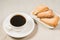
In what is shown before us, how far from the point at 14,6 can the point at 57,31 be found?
0.24 m

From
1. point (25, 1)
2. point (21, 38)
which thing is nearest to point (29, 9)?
point (25, 1)

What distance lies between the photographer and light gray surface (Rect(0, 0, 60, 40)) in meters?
0.67

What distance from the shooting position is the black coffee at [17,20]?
0.63 meters

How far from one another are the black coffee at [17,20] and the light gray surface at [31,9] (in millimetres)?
68

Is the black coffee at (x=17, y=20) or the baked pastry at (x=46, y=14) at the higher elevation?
the baked pastry at (x=46, y=14)

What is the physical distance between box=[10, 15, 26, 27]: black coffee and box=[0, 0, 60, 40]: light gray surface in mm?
68

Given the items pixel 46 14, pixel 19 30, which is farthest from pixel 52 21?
pixel 19 30

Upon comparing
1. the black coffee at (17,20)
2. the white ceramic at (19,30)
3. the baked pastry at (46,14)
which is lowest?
the white ceramic at (19,30)

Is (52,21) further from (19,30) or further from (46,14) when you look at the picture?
(19,30)

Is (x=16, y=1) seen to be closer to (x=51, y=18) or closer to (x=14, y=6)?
(x=14, y=6)

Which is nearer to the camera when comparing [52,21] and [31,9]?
[52,21]

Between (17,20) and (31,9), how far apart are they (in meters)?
0.15

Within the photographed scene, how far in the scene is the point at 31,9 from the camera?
77 cm

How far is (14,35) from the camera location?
63 cm
